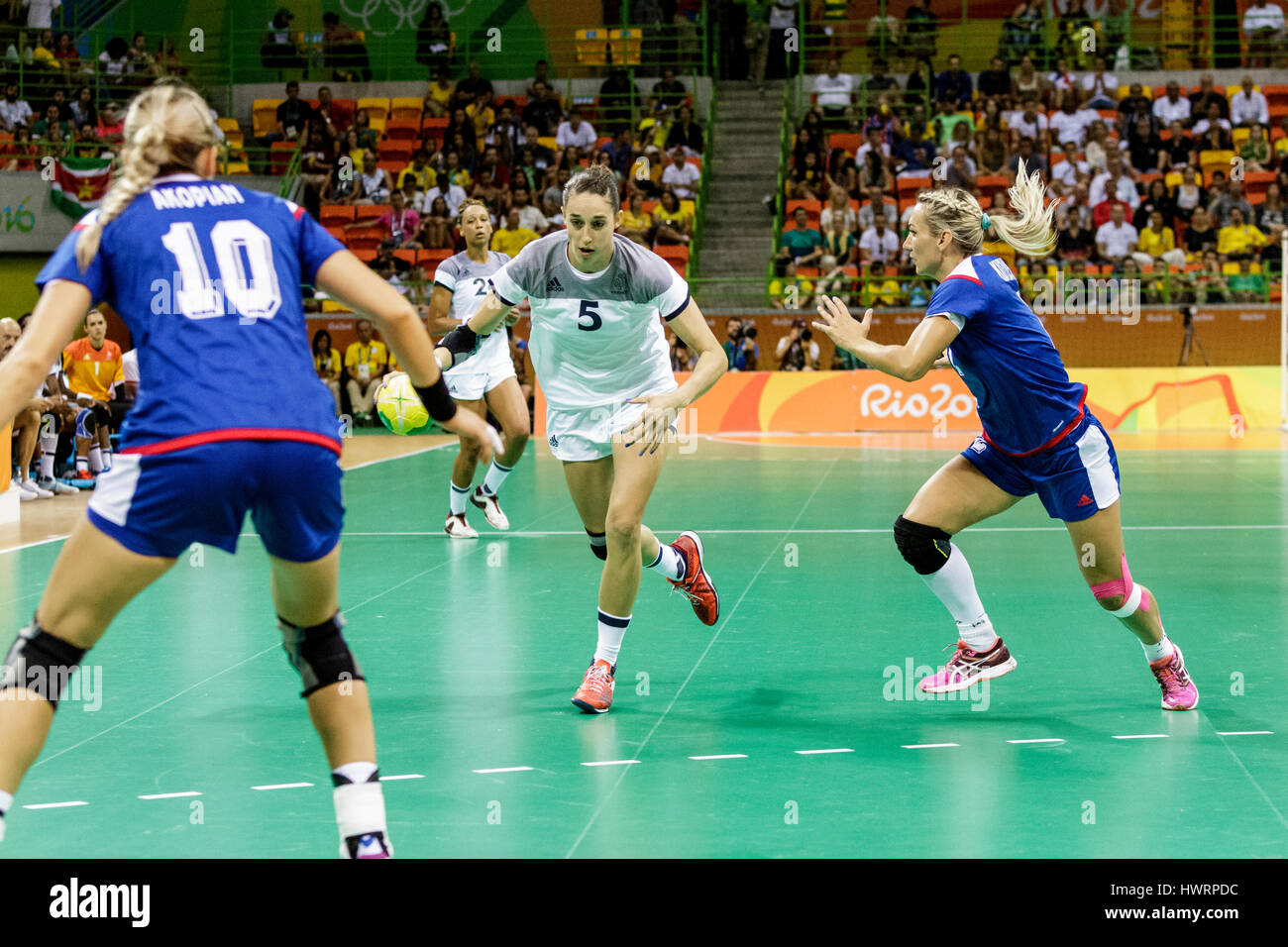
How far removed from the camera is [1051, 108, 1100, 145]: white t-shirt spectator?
2591 centimetres

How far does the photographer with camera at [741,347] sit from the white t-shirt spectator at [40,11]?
53.1 feet

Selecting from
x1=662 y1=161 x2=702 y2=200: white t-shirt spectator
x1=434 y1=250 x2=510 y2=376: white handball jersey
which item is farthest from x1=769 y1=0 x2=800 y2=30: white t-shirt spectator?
x1=434 y1=250 x2=510 y2=376: white handball jersey

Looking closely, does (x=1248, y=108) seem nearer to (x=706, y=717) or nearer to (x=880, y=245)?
(x=880, y=245)

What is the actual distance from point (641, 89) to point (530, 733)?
25.6 m

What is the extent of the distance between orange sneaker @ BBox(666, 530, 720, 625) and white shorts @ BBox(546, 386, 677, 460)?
Answer: 898mm

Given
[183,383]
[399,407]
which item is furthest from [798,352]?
[183,383]

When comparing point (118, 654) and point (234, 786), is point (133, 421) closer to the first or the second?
point (234, 786)

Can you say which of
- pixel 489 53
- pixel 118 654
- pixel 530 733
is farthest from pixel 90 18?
pixel 530 733

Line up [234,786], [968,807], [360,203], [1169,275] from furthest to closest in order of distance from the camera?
[360,203], [1169,275], [234,786], [968,807]

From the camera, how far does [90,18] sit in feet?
98.0

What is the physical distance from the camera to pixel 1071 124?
26.0 m

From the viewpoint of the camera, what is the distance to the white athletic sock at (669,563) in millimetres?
6898

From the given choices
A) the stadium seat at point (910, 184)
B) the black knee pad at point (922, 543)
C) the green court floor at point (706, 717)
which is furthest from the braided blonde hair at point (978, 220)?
the stadium seat at point (910, 184)

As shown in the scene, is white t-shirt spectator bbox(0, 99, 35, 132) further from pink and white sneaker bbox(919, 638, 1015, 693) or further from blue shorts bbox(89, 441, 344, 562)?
blue shorts bbox(89, 441, 344, 562)
